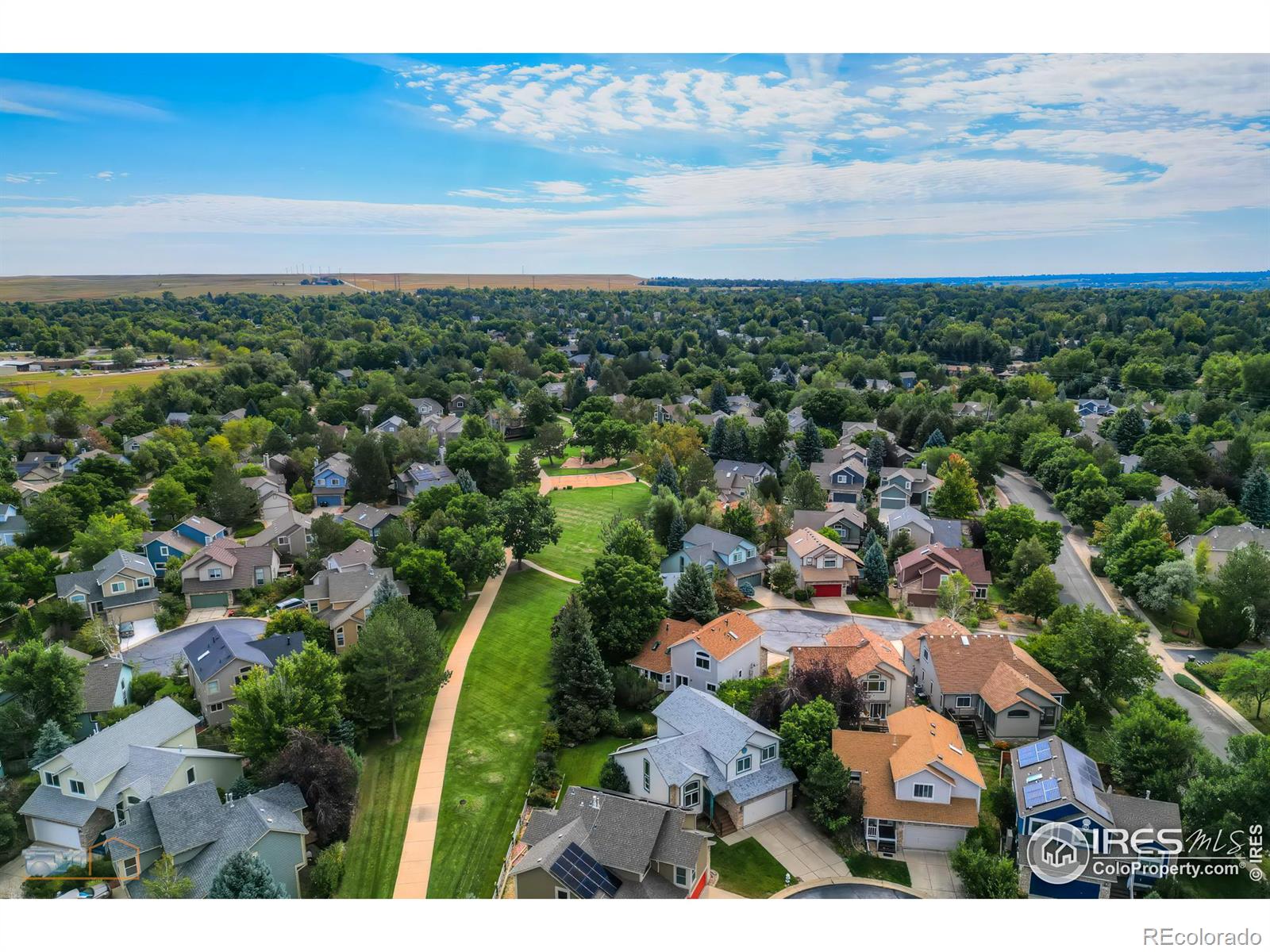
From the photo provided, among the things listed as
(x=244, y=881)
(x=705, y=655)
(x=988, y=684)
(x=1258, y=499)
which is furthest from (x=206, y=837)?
(x=1258, y=499)

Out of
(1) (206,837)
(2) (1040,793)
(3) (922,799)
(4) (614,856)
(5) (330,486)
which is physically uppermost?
(2) (1040,793)

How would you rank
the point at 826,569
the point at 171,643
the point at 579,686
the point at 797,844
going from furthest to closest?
the point at 826,569 < the point at 171,643 < the point at 579,686 < the point at 797,844

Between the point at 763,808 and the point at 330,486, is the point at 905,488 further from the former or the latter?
the point at 330,486

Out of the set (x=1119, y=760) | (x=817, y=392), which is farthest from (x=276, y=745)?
(x=817, y=392)

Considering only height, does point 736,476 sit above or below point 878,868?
above

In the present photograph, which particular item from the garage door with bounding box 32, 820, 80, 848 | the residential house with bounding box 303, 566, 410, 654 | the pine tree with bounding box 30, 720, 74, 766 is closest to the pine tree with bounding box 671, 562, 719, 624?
the residential house with bounding box 303, 566, 410, 654

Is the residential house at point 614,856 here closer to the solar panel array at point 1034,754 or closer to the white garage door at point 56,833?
the solar panel array at point 1034,754
